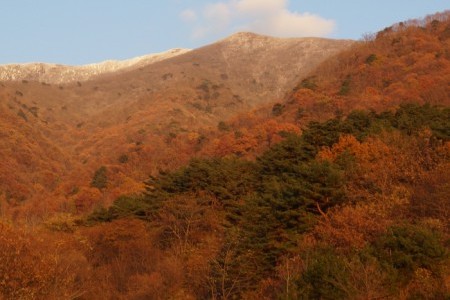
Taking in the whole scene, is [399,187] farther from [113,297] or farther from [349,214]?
[113,297]

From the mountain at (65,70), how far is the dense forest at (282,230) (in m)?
129

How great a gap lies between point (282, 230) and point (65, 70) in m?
157

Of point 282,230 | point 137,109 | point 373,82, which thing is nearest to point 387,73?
point 373,82

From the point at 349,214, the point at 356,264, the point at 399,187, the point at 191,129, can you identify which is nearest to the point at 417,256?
the point at 356,264

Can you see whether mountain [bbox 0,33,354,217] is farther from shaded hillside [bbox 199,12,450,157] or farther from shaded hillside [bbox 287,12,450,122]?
shaded hillside [bbox 287,12,450,122]

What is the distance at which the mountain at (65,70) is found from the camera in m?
158

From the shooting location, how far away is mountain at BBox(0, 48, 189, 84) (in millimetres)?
158125

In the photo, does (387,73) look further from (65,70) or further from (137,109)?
(65,70)

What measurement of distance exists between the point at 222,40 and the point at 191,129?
72542 millimetres

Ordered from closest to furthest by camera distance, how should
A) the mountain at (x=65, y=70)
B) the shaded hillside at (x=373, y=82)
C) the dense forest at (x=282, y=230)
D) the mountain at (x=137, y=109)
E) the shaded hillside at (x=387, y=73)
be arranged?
the dense forest at (x=282, y=230) < the shaded hillside at (x=387, y=73) < the shaded hillside at (x=373, y=82) < the mountain at (x=137, y=109) < the mountain at (x=65, y=70)

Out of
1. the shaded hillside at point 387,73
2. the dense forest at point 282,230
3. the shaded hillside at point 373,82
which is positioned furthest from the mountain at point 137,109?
the dense forest at point 282,230

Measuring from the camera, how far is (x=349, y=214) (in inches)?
791

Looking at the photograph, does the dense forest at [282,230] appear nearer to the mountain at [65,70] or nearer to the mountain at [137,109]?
the mountain at [137,109]

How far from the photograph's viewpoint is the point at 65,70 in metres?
167
